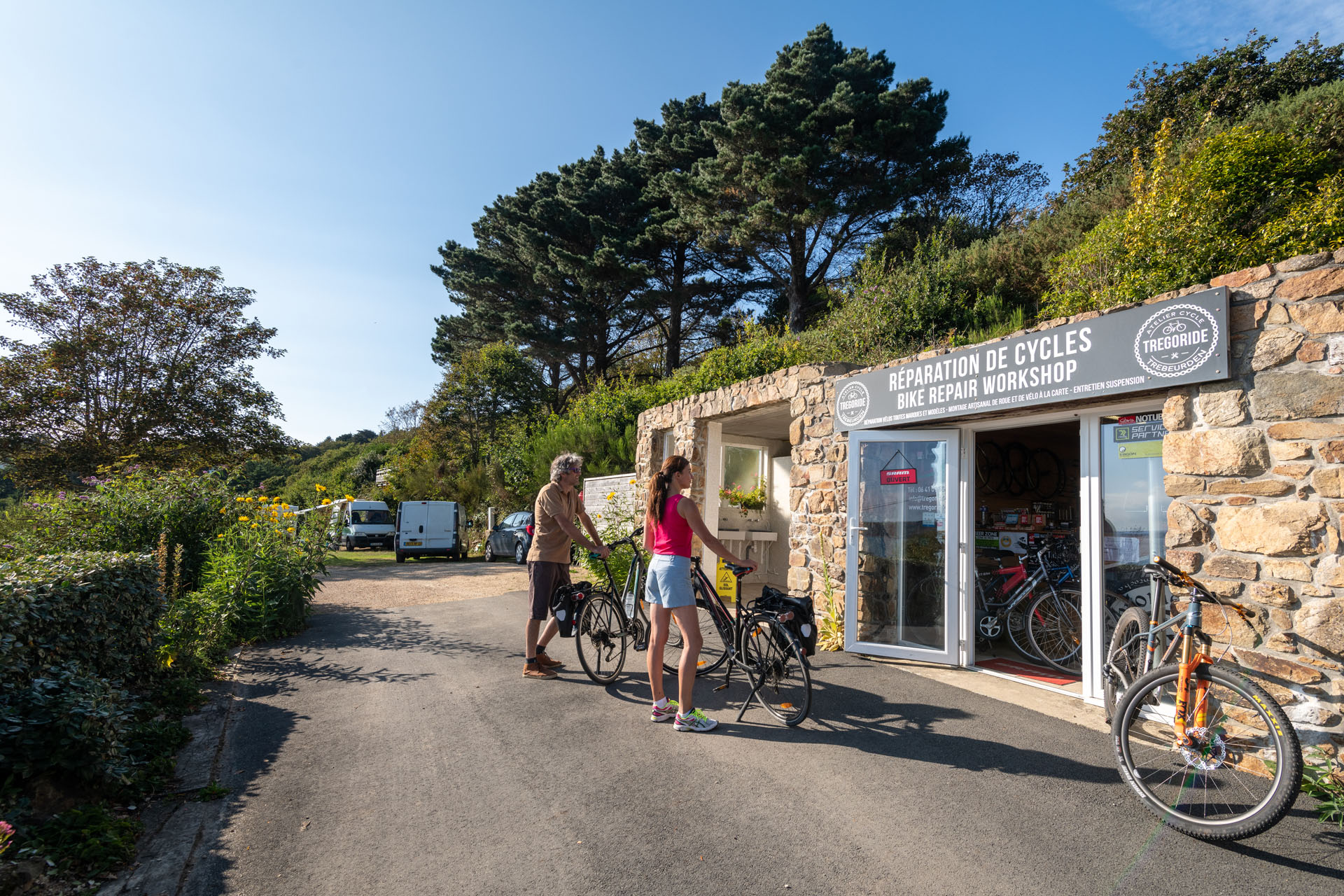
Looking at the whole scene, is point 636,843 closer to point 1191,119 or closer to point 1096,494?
point 1096,494

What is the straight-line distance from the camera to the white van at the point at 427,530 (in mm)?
17766

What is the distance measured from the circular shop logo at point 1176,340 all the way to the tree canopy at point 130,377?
60.1 feet

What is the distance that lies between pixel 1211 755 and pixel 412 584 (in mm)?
10947

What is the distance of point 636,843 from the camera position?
2.95 m

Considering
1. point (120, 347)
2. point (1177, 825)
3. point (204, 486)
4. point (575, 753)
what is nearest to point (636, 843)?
point (575, 753)

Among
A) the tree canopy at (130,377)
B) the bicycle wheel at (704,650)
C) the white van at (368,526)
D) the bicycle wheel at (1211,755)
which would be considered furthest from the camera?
the white van at (368,526)

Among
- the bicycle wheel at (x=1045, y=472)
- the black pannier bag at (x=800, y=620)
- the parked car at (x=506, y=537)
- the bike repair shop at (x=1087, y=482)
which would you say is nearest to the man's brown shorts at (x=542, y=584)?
the black pannier bag at (x=800, y=620)

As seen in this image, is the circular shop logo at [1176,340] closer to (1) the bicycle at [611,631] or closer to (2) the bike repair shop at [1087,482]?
(2) the bike repair shop at [1087,482]

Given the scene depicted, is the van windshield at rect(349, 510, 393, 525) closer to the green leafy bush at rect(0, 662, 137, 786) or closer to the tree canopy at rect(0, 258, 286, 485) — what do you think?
the tree canopy at rect(0, 258, 286, 485)

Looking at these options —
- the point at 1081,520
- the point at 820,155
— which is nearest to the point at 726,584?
the point at 1081,520

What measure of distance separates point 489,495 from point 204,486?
44.2 ft

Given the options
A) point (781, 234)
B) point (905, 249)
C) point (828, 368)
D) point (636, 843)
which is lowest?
point (636, 843)

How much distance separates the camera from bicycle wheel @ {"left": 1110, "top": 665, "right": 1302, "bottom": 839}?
283 centimetres

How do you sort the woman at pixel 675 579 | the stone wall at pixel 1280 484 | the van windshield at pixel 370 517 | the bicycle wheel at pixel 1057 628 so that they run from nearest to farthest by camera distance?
the stone wall at pixel 1280 484 < the woman at pixel 675 579 < the bicycle wheel at pixel 1057 628 < the van windshield at pixel 370 517
